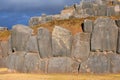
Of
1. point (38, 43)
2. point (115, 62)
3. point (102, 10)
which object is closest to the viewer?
point (115, 62)

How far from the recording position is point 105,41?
2894cm

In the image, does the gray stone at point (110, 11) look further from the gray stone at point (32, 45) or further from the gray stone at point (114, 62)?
the gray stone at point (32, 45)

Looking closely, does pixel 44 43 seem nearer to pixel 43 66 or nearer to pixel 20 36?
pixel 43 66

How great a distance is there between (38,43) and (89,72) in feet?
19.1

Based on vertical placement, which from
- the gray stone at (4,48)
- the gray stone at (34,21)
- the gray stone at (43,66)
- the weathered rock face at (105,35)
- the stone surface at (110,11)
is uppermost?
the stone surface at (110,11)

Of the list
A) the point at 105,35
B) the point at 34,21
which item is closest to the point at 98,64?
the point at 105,35

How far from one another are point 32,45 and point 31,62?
1686 millimetres

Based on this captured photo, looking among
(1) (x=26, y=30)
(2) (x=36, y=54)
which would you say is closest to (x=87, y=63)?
(2) (x=36, y=54)

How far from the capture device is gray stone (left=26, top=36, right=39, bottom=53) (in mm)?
31011

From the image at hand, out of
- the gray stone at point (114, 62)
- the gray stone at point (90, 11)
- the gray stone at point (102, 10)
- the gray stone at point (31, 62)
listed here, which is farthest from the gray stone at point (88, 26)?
the gray stone at point (90, 11)

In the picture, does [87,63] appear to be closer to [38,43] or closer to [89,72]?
[89,72]

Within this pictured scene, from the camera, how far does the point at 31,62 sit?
3098cm

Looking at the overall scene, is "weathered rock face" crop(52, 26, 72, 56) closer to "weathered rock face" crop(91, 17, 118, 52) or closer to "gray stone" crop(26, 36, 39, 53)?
"gray stone" crop(26, 36, 39, 53)

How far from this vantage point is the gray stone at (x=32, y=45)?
31.0 m
